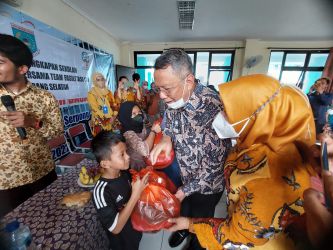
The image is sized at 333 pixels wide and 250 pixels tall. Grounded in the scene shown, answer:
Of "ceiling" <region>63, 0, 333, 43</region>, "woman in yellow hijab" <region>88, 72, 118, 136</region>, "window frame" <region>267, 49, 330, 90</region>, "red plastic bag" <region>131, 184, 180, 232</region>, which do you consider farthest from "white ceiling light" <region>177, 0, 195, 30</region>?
"window frame" <region>267, 49, 330, 90</region>

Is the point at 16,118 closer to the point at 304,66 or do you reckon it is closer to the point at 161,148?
the point at 161,148

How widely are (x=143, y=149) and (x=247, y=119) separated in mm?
1050

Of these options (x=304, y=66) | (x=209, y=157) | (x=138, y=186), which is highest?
(x=304, y=66)

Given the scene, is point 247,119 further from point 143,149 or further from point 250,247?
point 143,149

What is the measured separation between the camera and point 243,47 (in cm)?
620

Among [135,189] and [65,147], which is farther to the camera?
[65,147]

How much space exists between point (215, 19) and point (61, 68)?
3.65m

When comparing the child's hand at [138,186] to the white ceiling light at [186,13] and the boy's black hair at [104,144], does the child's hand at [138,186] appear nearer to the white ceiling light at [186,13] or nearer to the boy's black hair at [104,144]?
the boy's black hair at [104,144]

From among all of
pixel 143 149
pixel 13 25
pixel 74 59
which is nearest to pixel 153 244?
pixel 143 149

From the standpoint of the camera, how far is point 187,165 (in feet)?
3.67

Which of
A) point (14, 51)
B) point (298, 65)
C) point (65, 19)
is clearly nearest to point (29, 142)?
point (14, 51)

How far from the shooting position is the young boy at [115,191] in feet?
2.94

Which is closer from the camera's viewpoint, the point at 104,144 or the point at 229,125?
the point at 229,125

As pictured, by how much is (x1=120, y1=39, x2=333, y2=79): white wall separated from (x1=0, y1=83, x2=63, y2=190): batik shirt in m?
6.11
